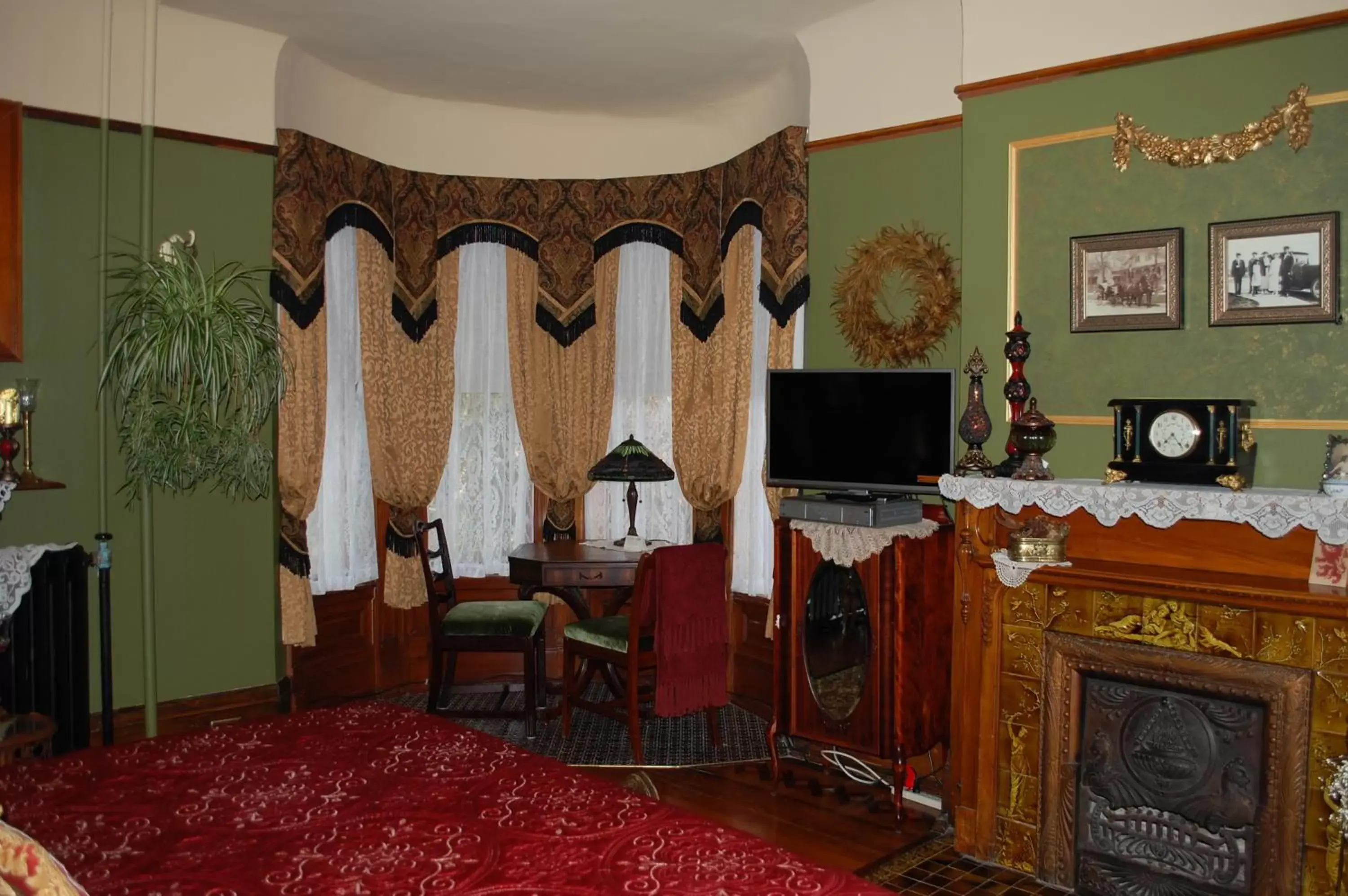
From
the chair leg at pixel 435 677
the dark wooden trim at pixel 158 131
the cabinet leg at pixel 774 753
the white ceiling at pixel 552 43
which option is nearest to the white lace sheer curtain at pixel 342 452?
the dark wooden trim at pixel 158 131

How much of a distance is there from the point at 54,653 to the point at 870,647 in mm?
3204

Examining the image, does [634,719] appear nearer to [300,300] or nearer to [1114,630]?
[1114,630]

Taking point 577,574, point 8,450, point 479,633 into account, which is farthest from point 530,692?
point 8,450

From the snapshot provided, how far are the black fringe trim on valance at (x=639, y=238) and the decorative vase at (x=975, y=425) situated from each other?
2.44 m

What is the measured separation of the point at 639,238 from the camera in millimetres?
5879

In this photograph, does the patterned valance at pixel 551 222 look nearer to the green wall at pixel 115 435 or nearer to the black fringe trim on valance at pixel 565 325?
the black fringe trim on valance at pixel 565 325

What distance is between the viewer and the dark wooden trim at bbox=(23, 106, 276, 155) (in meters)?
4.29

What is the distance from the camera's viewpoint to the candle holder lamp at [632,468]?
511cm

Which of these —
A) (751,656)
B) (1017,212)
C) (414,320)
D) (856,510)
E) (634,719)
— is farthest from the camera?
(414,320)

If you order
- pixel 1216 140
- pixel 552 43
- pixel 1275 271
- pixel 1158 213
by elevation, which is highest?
pixel 552 43

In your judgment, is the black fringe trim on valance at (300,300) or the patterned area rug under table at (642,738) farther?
the black fringe trim on valance at (300,300)

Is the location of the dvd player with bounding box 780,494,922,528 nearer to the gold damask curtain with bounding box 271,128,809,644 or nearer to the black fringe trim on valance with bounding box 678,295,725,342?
the gold damask curtain with bounding box 271,128,809,644

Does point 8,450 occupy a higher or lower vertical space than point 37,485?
higher

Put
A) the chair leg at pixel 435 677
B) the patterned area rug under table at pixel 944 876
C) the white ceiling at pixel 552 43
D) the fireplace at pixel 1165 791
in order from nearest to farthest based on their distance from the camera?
the fireplace at pixel 1165 791 → the patterned area rug under table at pixel 944 876 → the white ceiling at pixel 552 43 → the chair leg at pixel 435 677
